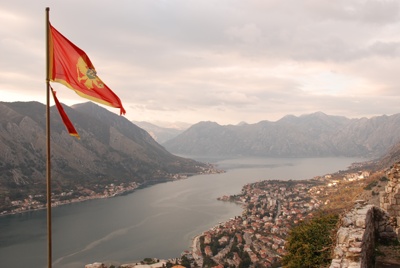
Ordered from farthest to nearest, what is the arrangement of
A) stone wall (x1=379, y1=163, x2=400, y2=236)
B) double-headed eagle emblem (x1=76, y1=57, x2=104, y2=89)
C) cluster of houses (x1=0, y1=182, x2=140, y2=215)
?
cluster of houses (x1=0, y1=182, x2=140, y2=215), stone wall (x1=379, y1=163, x2=400, y2=236), double-headed eagle emblem (x1=76, y1=57, x2=104, y2=89)

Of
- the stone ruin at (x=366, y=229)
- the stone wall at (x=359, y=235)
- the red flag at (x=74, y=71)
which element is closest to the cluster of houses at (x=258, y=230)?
the stone ruin at (x=366, y=229)

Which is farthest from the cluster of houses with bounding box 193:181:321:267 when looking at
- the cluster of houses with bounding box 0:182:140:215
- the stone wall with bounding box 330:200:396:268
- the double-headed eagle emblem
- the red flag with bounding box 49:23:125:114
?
the cluster of houses with bounding box 0:182:140:215

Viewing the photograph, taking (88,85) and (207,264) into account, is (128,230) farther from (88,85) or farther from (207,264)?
(88,85)

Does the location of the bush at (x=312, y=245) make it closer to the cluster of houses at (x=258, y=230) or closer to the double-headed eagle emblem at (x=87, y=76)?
the double-headed eagle emblem at (x=87, y=76)

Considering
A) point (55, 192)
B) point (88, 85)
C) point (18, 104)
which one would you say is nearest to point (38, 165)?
point (55, 192)

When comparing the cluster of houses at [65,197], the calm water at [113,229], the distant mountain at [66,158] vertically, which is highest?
the distant mountain at [66,158]

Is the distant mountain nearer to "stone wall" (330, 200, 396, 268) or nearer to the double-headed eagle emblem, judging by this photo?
the double-headed eagle emblem

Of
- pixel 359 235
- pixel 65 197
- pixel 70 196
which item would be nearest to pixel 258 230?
pixel 359 235
